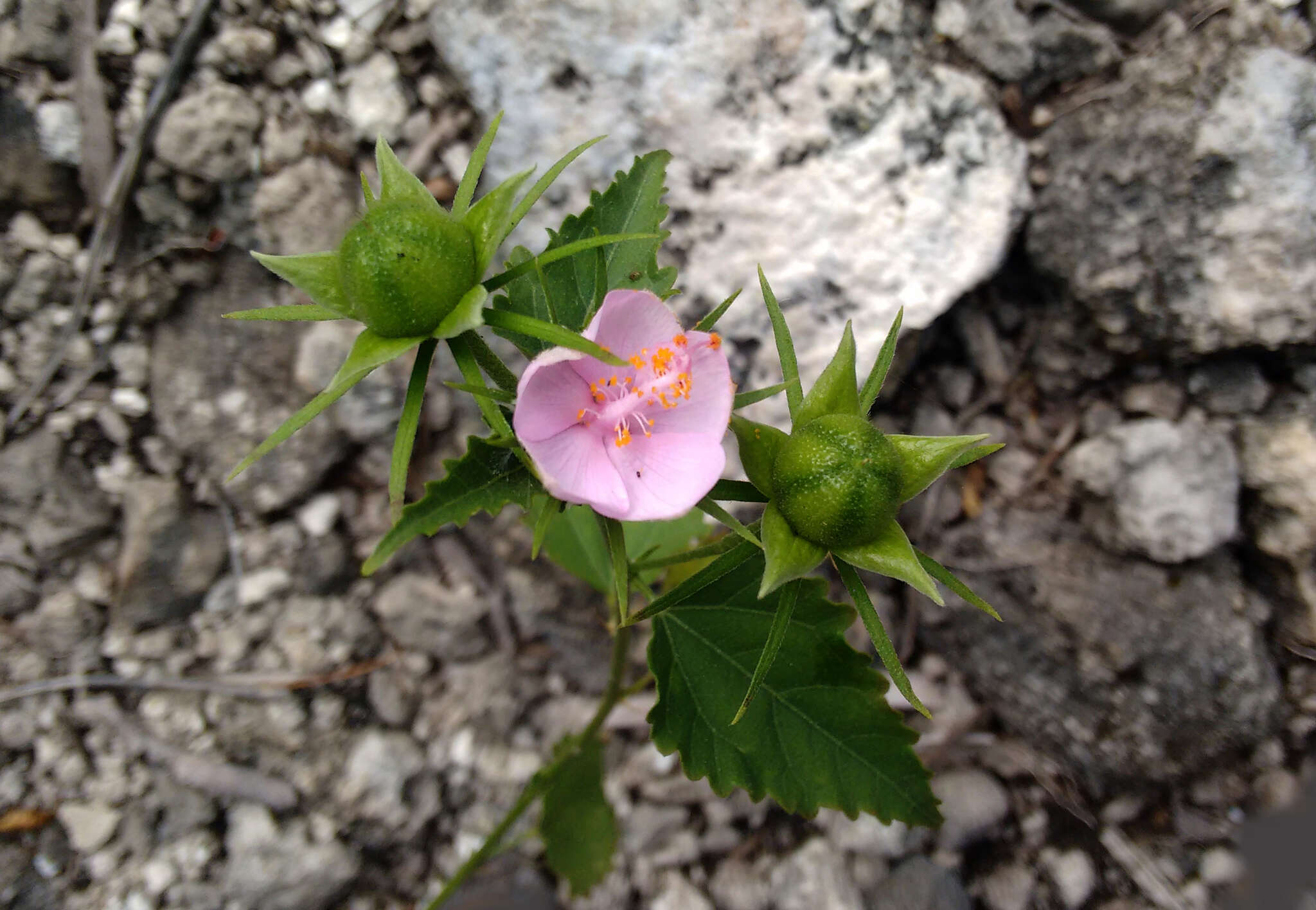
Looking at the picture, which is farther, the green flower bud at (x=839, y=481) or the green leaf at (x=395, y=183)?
the green leaf at (x=395, y=183)

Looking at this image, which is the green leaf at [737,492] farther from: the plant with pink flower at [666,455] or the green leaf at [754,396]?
the green leaf at [754,396]

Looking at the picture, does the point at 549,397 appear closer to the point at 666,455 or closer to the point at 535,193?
the point at 666,455

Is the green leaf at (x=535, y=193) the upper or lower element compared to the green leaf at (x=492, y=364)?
upper

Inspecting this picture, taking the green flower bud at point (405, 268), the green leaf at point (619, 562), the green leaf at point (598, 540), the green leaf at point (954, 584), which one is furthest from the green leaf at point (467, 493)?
the green leaf at point (598, 540)

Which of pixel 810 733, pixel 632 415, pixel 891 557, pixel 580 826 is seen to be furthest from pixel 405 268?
pixel 580 826

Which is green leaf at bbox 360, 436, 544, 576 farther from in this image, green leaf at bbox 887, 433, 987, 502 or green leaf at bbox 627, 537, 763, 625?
green leaf at bbox 887, 433, 987, 502

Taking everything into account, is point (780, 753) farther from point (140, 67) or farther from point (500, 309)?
point (140, 67)

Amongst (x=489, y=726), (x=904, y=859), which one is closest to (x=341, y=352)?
(x=489, y=726)
